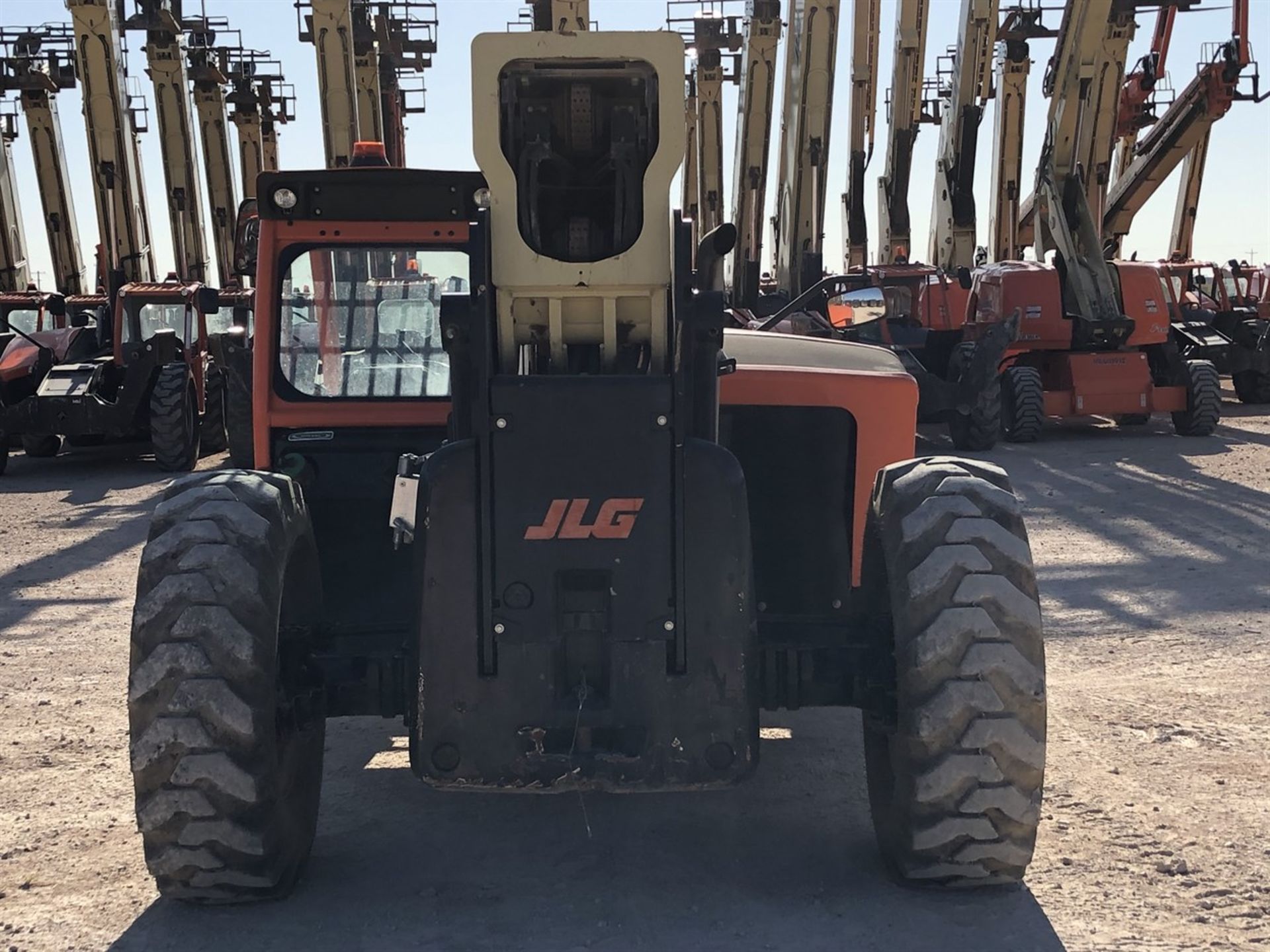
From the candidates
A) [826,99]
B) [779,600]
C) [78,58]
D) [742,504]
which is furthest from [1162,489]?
[78,58]

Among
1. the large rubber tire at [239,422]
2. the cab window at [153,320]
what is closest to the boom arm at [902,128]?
the cab window at [153,320]

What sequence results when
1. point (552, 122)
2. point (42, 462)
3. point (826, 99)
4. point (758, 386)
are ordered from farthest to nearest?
1. point (826, 99)
2. point (42, 462)
3. point (758, 386)
4. point (552, 122)

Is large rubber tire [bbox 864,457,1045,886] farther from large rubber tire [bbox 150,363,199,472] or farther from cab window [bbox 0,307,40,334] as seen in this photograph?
cab window [bbox 0,307,40,334]

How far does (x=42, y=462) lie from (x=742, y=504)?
15504mm

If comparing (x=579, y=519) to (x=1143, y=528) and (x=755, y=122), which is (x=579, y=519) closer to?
(x=1143, y=528)

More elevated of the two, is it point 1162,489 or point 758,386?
point 758,386

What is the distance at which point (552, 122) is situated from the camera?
4023 mm

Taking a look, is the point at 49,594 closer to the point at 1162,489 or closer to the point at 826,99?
the point at 1162,489

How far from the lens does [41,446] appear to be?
17.5m

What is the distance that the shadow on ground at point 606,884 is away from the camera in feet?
12.6

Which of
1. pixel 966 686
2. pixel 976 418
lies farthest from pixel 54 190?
pixel 966 686

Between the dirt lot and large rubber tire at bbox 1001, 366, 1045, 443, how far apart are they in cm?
912

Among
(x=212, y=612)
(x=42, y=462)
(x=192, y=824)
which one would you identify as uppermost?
(x=212, y=612)

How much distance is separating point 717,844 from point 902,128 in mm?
22217
